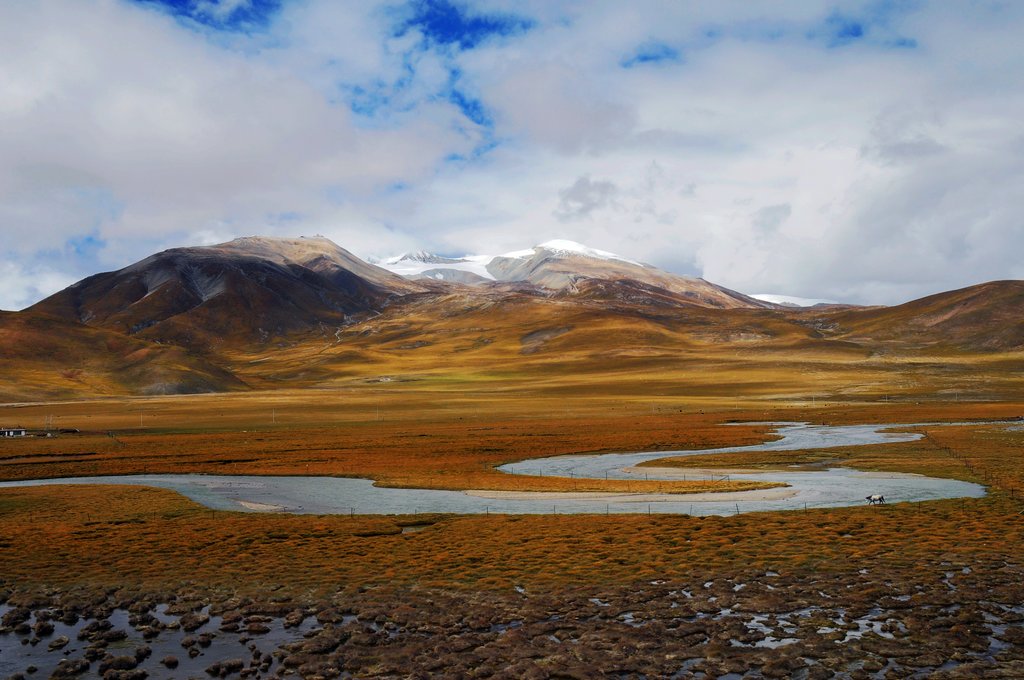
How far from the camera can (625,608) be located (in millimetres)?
25453

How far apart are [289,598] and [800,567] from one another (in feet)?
65.4

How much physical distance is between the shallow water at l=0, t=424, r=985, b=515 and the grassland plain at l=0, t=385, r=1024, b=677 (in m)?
3.15

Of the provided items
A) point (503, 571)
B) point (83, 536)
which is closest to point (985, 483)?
point (503, 571)

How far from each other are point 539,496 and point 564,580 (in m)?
22.8

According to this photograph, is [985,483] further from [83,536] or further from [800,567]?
[83,536]

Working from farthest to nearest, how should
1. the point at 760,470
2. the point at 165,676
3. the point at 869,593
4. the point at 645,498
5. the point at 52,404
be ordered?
the point at 52,404
the point at 760,470
the point at 645,498
the point at 869,593
the point at 165,676

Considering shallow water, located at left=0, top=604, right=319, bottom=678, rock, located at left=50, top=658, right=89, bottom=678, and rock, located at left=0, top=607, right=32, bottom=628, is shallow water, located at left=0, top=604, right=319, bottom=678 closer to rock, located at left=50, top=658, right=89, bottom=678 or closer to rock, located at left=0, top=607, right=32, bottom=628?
rock, located at left=50, top=658, right=89, bottom=678

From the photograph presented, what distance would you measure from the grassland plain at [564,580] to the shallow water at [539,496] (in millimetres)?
3151

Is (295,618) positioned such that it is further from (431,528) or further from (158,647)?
(431,528)

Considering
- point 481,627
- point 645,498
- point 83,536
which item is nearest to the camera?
point 481,627

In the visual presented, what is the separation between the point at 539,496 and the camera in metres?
52.2

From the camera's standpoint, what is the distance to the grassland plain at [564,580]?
2122 centimetres

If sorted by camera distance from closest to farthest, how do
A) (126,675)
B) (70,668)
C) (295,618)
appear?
(126,675)
(70,668)
(295,618)

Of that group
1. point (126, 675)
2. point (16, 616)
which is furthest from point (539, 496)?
point (126, 675)
